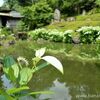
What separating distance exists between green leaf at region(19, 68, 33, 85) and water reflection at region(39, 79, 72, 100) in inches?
161

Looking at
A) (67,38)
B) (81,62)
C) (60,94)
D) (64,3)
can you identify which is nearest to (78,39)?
(67,38)

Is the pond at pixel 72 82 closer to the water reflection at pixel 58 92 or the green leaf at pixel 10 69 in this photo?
the water reflection at pixel 58 92

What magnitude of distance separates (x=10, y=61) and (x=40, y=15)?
29631mm

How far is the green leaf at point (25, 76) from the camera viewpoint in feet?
3.58

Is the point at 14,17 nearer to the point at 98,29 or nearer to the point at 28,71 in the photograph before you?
the point at 98,29

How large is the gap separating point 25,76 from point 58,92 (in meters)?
4.84

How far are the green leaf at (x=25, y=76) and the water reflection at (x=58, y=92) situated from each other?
408 centimetres

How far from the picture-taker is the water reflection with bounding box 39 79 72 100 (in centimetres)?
538

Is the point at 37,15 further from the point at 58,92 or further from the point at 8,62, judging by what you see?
the point at 8,62

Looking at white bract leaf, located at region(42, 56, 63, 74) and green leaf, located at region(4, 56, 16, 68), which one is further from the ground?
white bract leaf, located at region(42, 56, 63, 74)

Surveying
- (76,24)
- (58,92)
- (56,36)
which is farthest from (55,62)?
(76,24)

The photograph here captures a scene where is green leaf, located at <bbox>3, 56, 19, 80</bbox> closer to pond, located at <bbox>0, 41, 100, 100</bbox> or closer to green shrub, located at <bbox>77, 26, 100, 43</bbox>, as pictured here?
pond, located at <bbox>0, 41, 100, 100</bbox>

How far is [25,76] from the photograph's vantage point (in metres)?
1.10

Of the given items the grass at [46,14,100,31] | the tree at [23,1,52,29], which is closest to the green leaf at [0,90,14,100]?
the grass at [46,14,100,31]
